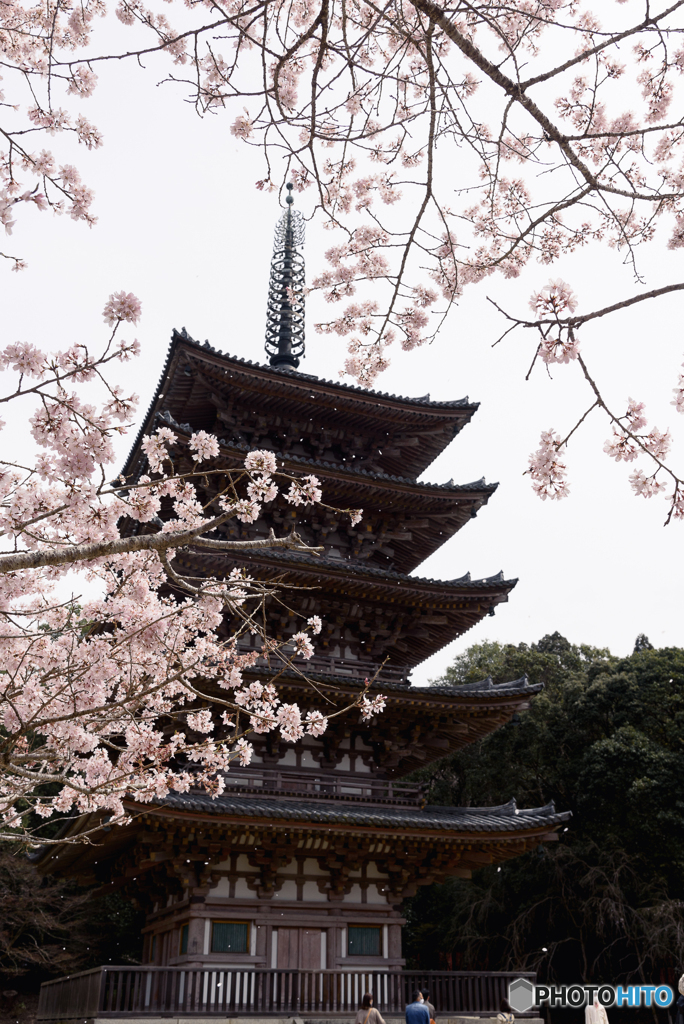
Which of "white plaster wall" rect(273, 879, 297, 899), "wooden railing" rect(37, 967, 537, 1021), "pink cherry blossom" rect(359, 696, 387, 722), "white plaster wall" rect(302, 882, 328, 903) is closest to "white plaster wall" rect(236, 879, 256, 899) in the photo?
"white plaster wall" rect(273, 879, 297, 899)

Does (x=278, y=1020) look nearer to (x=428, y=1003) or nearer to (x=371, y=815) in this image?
(x=428, y=1003)

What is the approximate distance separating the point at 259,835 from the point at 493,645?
2336 centimetres

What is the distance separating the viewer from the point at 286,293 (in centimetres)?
1772

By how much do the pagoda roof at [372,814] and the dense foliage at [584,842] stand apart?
744 cm

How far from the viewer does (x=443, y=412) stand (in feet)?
48.1

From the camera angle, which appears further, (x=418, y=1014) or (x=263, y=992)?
(x=263, y=992)

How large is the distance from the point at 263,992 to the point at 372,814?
2648 mm

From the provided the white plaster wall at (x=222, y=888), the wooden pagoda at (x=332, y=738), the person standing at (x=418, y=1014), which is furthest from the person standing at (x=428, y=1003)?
the white plaster wall at (x=222, y=888)

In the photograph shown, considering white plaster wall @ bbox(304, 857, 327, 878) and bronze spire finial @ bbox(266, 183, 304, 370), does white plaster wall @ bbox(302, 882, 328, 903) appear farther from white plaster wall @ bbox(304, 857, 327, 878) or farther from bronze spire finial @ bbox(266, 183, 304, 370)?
bronze spire finial @ bbox(266, 183, 304, 370)

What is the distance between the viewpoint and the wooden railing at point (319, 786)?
11414 mm

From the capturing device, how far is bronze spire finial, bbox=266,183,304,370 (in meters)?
17.2

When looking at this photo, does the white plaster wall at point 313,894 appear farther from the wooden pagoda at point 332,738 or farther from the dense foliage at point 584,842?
the dense foliage at point 584,842

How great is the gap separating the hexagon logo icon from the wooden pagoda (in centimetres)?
166

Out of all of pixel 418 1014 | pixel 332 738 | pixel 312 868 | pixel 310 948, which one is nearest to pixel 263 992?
pixel 310 948
